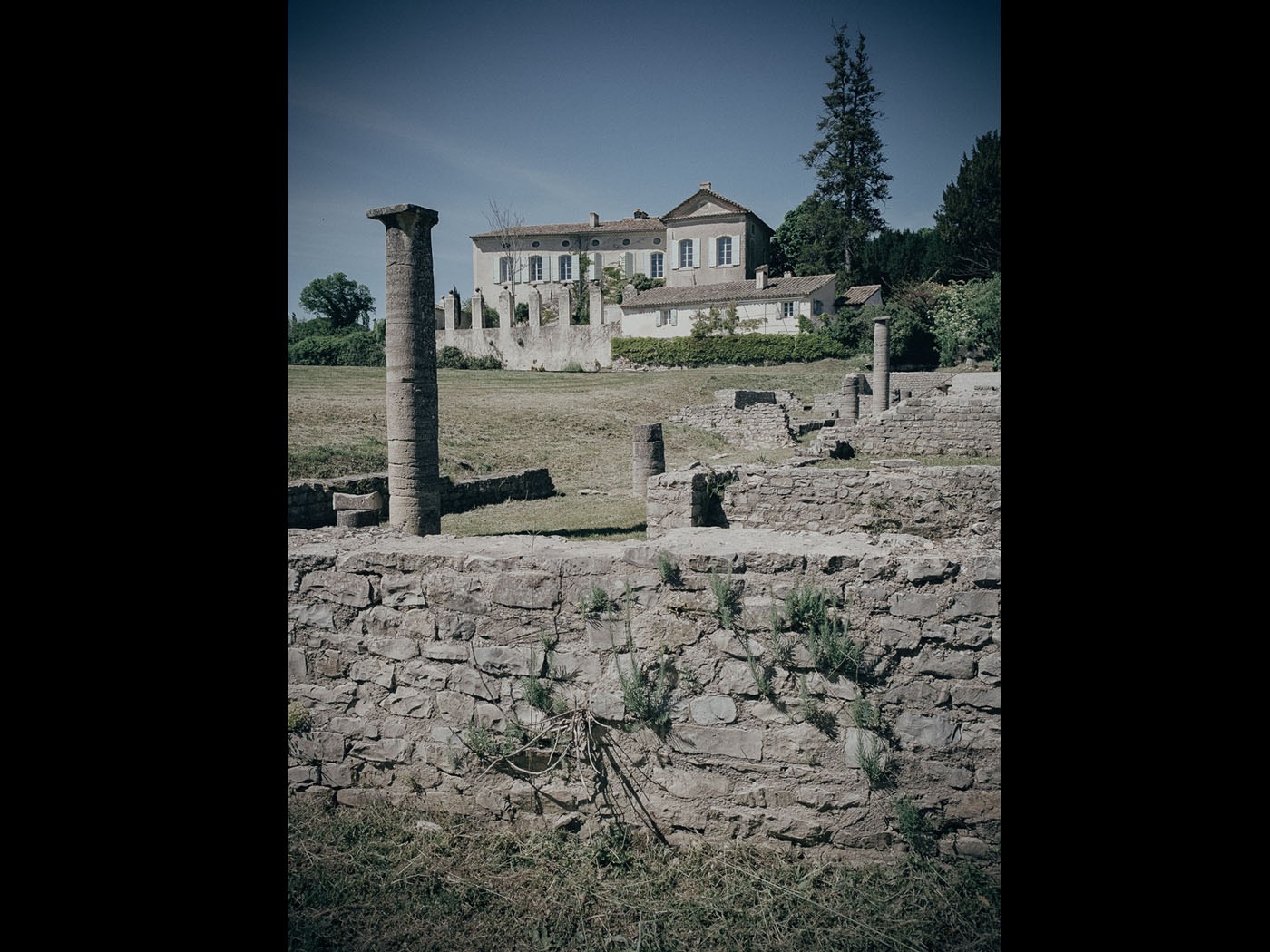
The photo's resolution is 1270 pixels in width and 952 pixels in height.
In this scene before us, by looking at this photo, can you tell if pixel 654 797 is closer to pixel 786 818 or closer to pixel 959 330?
pixel 786 818

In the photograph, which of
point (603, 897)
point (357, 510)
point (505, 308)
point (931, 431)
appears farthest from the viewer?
point (505, 308)

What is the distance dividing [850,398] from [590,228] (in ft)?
109

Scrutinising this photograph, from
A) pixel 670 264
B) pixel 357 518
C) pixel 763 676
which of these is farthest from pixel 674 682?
pixel 670 264

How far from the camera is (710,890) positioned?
166 inches

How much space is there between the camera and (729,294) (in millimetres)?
41469

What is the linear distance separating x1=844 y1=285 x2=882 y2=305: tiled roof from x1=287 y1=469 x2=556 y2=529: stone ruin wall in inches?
1152

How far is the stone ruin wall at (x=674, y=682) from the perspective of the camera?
4.39 m

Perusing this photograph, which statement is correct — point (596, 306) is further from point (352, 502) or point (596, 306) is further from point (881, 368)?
point (352, 502)

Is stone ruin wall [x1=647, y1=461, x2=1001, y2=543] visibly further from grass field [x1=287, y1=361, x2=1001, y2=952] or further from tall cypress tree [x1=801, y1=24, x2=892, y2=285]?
tall cypress tree [x1=801, y1=24, x2=892, y2=285]

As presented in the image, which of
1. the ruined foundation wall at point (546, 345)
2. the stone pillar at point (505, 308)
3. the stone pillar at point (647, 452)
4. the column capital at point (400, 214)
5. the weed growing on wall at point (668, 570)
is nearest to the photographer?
the weed growing on wall at point (668, 570)

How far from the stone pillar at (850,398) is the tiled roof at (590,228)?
2979 centimetres

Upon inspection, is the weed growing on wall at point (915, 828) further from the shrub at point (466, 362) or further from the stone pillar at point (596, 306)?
the stone pillar at point (596, 306)

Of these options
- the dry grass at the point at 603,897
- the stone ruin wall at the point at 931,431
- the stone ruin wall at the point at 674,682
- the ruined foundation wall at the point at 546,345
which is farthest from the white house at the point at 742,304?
the dry grass at the point at 603,897
